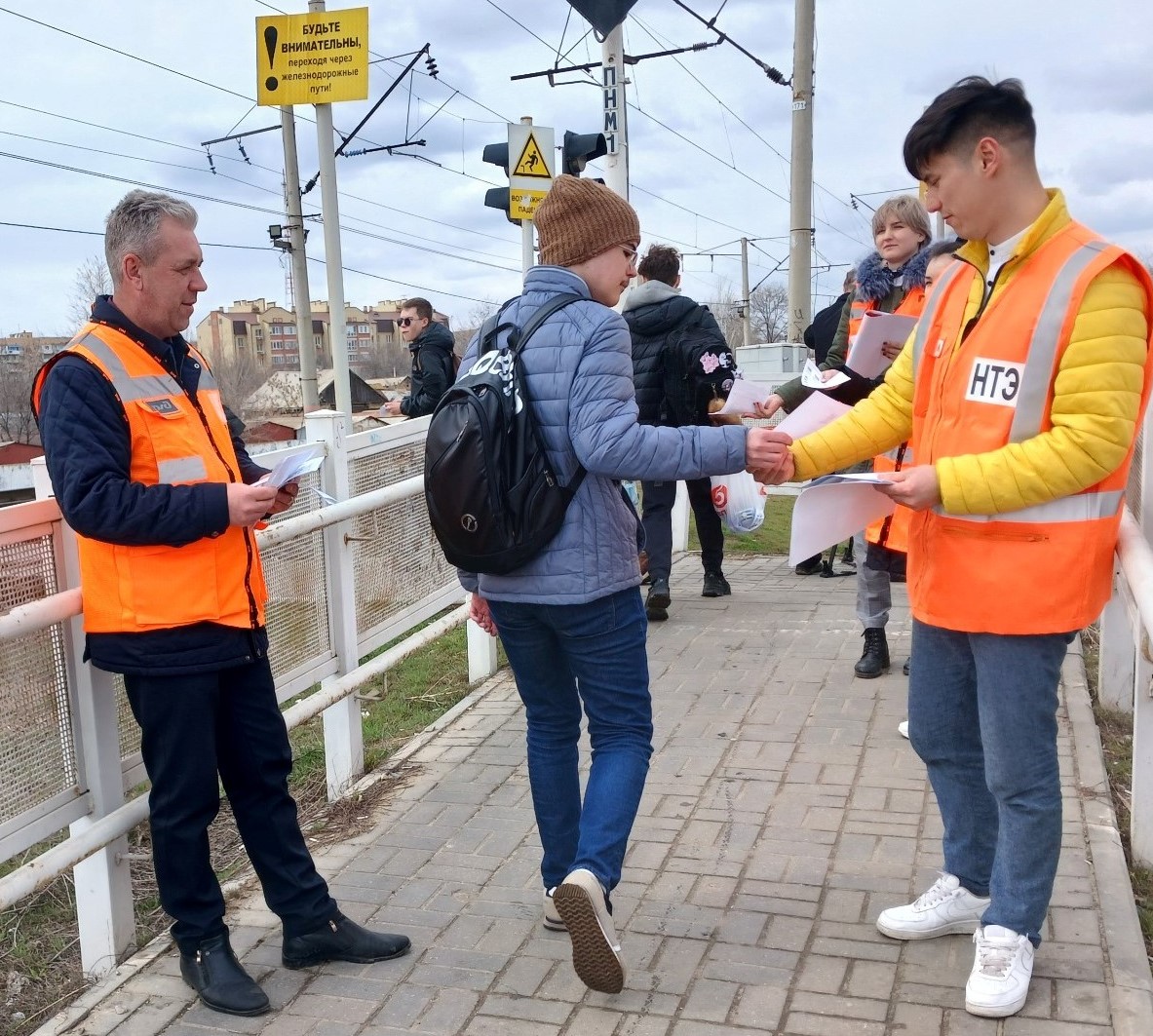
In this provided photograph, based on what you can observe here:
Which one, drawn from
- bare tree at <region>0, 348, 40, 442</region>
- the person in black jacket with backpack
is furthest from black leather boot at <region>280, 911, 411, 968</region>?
bare tree at <region>0, 348, 40, 442</region>

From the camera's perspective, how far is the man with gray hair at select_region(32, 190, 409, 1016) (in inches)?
115

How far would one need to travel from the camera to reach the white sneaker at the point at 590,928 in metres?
2.93

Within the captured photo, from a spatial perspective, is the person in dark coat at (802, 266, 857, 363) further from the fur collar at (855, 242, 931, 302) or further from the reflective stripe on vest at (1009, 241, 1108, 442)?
the reflective stripe on vest at (1009, 241, 1108, 442)

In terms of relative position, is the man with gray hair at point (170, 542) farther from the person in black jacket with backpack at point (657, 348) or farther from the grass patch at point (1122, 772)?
the person in black jacket with backpack at point (657, 348)

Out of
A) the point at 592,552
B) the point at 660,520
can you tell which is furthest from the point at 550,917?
the point at 660,520

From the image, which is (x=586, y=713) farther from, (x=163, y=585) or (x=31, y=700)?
(x=31, y=700)

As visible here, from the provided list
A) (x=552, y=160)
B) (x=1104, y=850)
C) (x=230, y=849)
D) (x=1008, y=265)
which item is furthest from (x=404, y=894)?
(x=552, y=160)

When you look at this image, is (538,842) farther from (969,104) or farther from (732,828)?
(969,104)

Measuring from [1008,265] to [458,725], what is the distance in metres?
Result: 3.49

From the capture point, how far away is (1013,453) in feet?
8.79

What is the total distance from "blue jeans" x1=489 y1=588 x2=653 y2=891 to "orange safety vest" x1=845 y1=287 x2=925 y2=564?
1177mm

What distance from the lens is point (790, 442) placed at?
3256 mm

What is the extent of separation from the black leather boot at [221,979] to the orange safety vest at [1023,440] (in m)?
1.98

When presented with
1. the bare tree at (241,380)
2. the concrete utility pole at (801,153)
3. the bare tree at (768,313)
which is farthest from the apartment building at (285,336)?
the concrete utility pole at (801,153)
